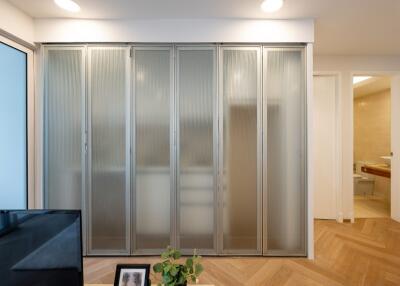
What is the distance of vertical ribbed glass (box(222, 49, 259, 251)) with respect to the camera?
2.57 m

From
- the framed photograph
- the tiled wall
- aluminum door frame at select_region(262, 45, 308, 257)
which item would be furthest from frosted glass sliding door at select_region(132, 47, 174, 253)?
the tiled wall

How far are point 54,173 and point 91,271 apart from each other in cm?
116

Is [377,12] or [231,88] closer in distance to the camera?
[377,12]

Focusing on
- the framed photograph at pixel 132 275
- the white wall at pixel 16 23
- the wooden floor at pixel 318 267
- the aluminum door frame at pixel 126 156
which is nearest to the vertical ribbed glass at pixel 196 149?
the wooden floor at pixel 318 267

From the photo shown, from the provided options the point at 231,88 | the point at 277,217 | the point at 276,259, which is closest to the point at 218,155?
the point at 231,88

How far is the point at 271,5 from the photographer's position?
2219 mm

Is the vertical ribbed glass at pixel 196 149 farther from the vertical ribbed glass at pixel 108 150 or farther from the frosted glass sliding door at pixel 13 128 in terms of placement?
the frosted glass sliding door at pixel 13 128

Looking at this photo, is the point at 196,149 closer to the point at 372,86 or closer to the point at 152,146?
the point at 152,146

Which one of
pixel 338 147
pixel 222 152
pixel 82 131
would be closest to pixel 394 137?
pixel 338 147

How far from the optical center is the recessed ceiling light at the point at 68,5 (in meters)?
2.19

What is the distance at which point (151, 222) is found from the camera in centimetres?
260

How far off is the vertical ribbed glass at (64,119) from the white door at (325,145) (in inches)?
140

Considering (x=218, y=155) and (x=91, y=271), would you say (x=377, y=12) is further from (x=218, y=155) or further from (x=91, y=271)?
(x=91, y=271)

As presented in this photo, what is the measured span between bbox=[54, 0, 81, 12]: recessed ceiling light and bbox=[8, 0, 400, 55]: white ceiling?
0.05 metres
